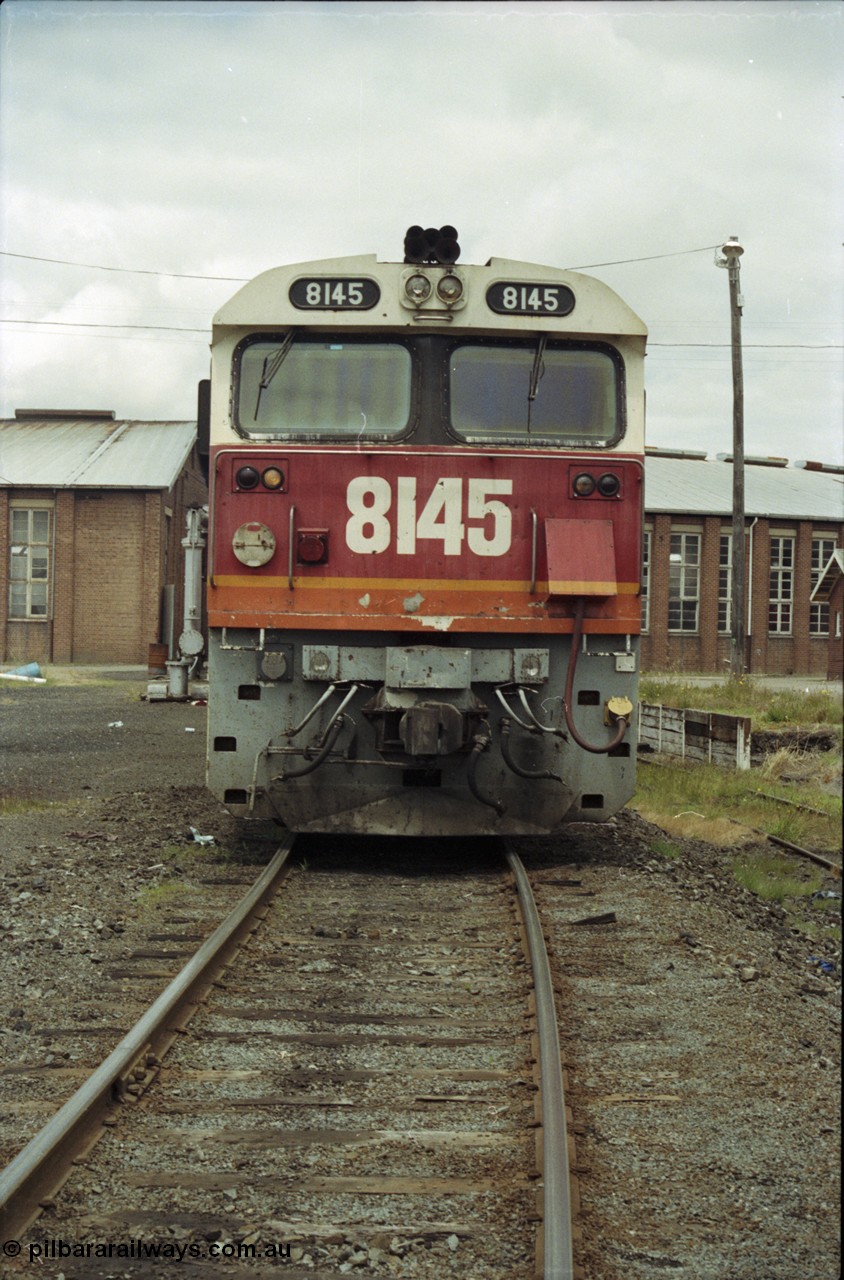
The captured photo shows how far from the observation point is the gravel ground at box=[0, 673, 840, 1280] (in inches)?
127

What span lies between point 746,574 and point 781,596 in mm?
2207

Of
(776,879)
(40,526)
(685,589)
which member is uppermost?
Result: (40,526)

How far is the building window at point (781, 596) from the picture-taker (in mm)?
38406

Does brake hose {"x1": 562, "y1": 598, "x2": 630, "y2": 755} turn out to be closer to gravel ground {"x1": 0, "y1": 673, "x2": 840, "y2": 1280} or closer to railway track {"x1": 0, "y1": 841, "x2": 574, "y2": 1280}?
gravel ground {"x1": 0, "y1": 673, "x2": 840, "y2": 1280}

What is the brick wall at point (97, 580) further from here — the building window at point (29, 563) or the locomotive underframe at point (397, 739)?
the locomotive underframe at point (397, 739)

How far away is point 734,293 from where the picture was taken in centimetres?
1933

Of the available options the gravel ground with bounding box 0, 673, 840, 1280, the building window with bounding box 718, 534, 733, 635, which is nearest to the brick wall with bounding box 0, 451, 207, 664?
the building window with bounding box 718, 534, 733, 635

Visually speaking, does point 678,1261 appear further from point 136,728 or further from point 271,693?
point 136,728

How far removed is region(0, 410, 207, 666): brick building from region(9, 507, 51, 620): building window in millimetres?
27

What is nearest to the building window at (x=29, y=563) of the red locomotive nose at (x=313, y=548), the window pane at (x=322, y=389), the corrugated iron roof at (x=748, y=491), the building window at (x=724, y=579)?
the corrugated iron roof at (x=748, y=491)

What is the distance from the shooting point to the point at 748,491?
38844 mm

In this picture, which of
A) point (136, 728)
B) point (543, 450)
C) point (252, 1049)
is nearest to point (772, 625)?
point (136, 728)

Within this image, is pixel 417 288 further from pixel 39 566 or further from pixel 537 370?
pixel 39 566

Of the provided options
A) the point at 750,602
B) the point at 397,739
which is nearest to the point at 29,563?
the point at 750,602
